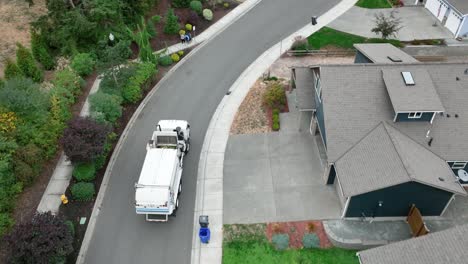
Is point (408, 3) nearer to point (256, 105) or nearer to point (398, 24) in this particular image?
point (398, 24)

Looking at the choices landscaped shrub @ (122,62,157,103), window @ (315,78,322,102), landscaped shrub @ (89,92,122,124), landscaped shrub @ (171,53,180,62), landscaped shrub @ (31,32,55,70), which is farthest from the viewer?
landscaped shrub @ (171,53,180,62)

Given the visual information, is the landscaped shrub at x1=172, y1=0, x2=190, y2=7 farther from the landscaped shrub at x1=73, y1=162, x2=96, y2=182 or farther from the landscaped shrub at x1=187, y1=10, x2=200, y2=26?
the landscaped shrub at x1=73, y1=162, x2=96, y2=182

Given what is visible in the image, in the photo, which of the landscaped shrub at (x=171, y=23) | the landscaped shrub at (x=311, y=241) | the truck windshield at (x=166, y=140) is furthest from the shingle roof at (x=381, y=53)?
the landscaped shrub at (x=171, y=23)

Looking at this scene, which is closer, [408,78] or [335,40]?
[408,78]

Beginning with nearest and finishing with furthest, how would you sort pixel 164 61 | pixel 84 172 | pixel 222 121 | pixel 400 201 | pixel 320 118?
pixel 400 201 → pixel 84 172 → pixel 320 118 → pixel 222 121 → pixel 164 61

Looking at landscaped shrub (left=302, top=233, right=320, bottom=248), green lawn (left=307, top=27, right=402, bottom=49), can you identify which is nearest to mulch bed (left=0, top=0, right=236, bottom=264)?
landscaped shrub (left=302, top=233, right=320, bottom=248)

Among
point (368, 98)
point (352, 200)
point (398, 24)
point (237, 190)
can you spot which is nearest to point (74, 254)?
point (237, 190)

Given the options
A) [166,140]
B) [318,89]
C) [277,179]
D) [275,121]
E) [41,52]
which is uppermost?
[318,89]

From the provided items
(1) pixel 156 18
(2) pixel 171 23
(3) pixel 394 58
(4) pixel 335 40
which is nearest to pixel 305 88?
(3) pixel 394 58

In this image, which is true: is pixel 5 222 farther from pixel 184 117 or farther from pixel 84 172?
pixel 184 117
